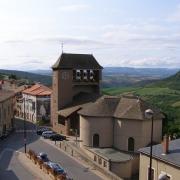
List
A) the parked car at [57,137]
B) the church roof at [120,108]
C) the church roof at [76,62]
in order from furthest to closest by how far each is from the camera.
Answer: the church roof at [76,62] → the parked car at [57,137] → the church roof at [120,108]

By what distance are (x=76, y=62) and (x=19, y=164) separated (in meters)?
27.8

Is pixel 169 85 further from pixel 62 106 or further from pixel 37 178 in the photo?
pixel 37 178

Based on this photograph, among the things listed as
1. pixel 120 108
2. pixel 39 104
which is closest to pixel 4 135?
pixel 39 104

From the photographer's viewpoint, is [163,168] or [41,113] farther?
[41,113]

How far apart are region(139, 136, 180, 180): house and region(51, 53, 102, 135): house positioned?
2828 cm

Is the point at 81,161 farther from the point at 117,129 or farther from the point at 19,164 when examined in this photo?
the point at 117,129

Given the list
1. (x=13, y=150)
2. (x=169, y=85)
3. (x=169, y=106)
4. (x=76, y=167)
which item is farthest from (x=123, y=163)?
(x=169, y=85)

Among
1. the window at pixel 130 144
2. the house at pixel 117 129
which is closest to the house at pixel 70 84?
the house at pixel 117 129

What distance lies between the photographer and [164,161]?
121 ft

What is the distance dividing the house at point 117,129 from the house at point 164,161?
34.5 feet

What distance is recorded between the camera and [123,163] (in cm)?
4975

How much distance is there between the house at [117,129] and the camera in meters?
53.7

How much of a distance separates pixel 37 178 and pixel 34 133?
106ft

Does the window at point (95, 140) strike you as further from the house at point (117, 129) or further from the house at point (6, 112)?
the house at point (6, 112)
